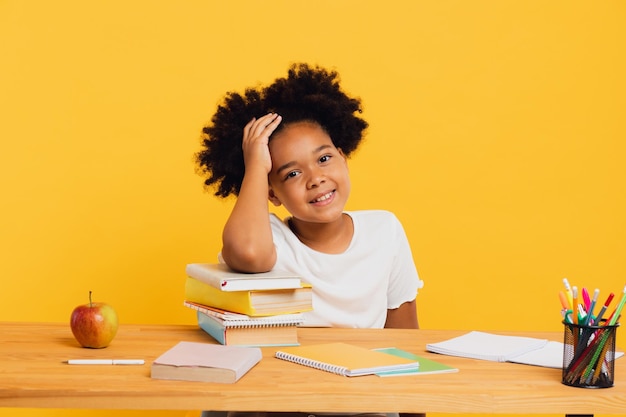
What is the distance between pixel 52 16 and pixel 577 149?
2.07 metres

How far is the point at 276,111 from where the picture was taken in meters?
2.42

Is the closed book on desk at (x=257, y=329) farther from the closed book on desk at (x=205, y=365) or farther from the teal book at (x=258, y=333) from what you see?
the closed book on desk at (x=205, y=365)

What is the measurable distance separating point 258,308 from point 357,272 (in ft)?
1.95

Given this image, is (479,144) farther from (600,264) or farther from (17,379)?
(17,379)

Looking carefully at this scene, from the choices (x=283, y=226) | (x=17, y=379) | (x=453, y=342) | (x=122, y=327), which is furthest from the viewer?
(x=283, y=226)

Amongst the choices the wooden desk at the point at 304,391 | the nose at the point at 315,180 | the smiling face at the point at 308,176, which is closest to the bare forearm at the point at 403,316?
the smiling face at the point at 308,176

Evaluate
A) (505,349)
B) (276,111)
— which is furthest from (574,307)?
(276,111)

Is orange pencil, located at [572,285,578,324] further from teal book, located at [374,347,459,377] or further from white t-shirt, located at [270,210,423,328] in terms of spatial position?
white t-shirt, located at [270,210,423,328]

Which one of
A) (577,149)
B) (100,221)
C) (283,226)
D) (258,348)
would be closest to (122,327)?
(258,348)

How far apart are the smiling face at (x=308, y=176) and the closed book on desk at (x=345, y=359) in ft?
1.96

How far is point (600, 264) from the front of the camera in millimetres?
3428

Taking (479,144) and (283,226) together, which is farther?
(479,144)

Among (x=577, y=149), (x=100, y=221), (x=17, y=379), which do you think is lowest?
(x=17, y=379)

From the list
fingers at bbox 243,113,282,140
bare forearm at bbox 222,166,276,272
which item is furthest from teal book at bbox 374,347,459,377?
fingers at bbox 243,113,282,140
